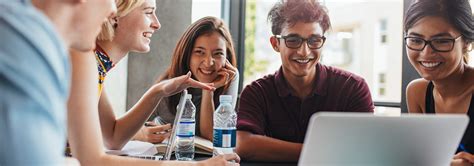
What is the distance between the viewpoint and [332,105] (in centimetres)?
184

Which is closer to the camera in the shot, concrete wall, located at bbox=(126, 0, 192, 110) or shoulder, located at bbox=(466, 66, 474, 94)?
shoulder, located at bbox=(466, 66, 474, 94)

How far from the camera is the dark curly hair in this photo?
1812mm

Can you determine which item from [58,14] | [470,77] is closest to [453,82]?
[470,77]

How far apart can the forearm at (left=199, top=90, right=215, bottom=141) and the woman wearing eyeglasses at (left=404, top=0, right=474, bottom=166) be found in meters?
0.95

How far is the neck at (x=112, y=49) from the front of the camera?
153cm

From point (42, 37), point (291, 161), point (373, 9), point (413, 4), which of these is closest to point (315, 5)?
point (413, 4)

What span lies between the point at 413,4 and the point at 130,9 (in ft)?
3.45

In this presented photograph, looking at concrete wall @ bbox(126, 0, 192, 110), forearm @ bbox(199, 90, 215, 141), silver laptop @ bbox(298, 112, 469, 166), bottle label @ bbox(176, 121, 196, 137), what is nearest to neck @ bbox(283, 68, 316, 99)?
forearm @ bbox(199, 90, 215, 141)

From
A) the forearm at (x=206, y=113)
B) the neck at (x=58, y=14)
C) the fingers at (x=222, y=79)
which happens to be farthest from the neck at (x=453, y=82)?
the neck at (x=58, y=14)

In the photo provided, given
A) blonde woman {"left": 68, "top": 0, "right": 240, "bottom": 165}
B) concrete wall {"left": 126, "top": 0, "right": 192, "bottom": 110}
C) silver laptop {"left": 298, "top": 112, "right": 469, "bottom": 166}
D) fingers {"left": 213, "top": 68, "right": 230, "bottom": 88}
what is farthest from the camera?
concrete wall {"left": 126, "top": 0, "right": 192, "bottom": 110}

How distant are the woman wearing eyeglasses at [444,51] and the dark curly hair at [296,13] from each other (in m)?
0.37

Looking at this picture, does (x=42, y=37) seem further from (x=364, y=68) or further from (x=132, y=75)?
(x=364, y=68)

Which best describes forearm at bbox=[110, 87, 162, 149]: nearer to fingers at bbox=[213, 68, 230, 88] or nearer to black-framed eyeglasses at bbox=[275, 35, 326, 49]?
fingers at bbox=[213, 68, 230, 88]

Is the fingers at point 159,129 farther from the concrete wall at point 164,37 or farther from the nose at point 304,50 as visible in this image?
the concrete wall at point 164,37
